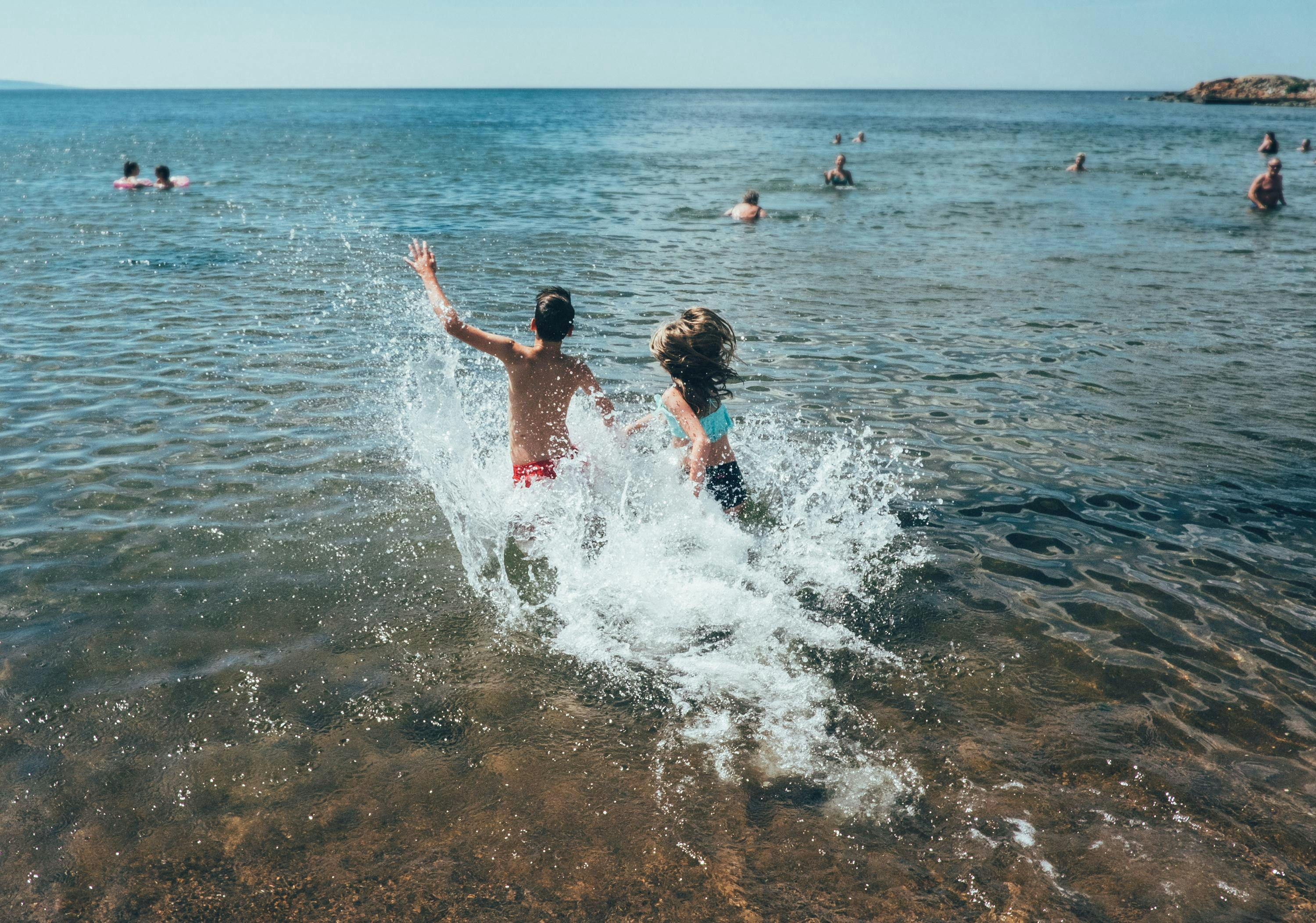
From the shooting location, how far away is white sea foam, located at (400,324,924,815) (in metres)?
4.29

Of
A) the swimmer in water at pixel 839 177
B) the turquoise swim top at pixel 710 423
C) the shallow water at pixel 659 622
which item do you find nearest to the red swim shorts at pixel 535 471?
the shallow water at pixel 659 622

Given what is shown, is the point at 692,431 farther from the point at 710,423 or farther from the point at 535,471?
the point at 535,471

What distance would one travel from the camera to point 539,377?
573 centimetres

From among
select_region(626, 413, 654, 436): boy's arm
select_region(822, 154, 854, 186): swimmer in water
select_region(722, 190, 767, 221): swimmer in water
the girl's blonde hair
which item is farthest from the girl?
select_region(822, 154, 854, 186): swimmer in water

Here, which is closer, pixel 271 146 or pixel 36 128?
pixel 271 146

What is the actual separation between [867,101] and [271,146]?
14936 cm

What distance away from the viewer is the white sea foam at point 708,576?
4.29 meters

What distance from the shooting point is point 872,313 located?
41.4ft

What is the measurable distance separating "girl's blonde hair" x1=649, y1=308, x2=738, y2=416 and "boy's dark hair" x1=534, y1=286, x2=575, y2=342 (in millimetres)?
589

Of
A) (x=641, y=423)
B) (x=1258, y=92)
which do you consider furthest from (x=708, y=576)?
(x=1258, y=92)

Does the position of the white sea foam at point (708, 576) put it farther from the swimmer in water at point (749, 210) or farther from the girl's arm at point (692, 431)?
the swimmer in water at point (749, 210)

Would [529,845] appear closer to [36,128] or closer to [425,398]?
[425,398]

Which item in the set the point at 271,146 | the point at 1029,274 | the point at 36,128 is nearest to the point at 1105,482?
the point at 1029,274

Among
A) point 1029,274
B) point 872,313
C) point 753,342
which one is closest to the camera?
point 753,342
